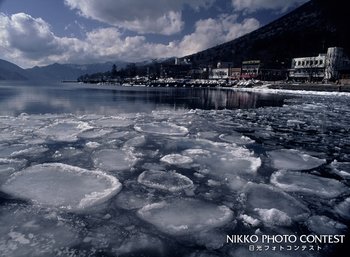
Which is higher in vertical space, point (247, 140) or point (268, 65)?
point (268, 65)

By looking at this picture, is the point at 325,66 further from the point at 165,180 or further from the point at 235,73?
the point at 165,180

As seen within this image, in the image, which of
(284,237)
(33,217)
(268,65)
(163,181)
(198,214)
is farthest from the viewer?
(268,65)

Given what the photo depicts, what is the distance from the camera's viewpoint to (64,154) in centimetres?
743

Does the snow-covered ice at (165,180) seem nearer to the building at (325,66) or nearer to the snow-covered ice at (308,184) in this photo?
the snow-covered ice at (308,184)

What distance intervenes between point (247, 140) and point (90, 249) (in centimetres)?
758

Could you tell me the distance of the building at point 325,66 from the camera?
73.3 m

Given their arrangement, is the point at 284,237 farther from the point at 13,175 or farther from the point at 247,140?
the point at 247,140

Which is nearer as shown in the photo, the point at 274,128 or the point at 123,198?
the point at 123,198

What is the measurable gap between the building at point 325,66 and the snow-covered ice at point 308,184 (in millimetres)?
73706

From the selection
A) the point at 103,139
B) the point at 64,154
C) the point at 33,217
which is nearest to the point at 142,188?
the point at 33,217

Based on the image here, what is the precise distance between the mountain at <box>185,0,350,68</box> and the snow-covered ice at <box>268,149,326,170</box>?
4008 inches

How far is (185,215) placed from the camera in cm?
430

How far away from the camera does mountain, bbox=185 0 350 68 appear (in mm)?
111812

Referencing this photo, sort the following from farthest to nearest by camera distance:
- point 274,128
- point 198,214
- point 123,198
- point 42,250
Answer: point 274,128, point 123,198, point 198,214, point 42,250
